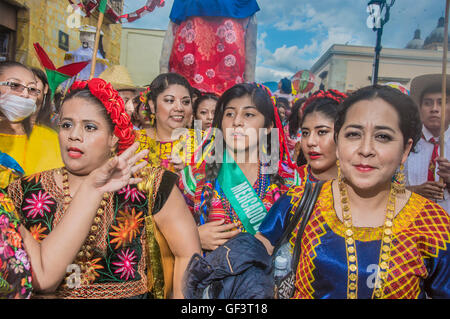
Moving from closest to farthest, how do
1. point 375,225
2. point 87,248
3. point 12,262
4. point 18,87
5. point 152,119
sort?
1. point 12,262
2. point 375,225
3. point 87,248
4. point 18,87
5. point 152,119

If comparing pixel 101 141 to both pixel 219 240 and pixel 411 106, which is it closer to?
pixel 219 240

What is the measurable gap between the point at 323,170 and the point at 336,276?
889mm

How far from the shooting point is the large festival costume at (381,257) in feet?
4.30

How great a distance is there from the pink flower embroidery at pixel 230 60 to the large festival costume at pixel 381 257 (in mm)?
1219

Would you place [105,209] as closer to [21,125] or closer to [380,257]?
[21,125]

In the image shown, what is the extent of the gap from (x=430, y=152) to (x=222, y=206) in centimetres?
137

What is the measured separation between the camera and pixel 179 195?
1.72 meters

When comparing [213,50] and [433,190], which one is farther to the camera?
[213,50]

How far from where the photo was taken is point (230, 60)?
2236mm

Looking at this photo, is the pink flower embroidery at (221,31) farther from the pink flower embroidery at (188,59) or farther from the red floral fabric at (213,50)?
the pink flower embroidery at (188,59)

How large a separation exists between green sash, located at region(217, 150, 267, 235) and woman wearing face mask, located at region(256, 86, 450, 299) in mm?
486

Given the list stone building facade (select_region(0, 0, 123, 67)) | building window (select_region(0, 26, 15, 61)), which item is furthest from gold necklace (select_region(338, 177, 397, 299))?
building window (select_region(0, 26, 15, 61))

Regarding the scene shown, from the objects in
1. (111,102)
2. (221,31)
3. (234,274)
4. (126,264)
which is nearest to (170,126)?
(221,31)

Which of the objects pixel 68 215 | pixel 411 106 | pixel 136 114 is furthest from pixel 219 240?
pixel 136 114
